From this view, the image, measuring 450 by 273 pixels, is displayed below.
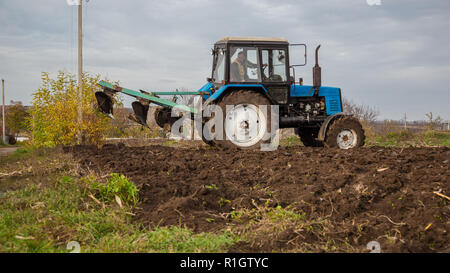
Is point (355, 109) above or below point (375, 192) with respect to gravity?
above

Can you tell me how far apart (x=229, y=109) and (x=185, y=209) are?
459 cm

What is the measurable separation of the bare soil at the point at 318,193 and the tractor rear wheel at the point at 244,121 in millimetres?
1716

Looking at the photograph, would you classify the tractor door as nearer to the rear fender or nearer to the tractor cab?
the tractor cab

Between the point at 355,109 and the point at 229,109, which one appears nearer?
the point at 229,109

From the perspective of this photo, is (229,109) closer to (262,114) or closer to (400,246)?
(262,114)

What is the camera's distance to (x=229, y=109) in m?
8.43

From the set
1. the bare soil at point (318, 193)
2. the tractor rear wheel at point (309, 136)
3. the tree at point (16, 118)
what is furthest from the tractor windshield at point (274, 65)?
the tree at point (16, 118)

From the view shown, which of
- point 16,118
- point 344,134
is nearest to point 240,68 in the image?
point 344,134

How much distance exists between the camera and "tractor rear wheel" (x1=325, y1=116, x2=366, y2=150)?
9.12 m

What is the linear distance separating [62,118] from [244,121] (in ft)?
17.6

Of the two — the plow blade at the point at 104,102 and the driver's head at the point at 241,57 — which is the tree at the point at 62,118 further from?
the driver's head at the point at 241,57

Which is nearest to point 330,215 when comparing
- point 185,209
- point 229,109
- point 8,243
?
point 185,209

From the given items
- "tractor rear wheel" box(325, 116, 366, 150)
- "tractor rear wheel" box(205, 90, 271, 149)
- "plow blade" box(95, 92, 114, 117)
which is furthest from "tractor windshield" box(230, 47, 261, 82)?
"plow blade" box(95, 92, 114, 117)
